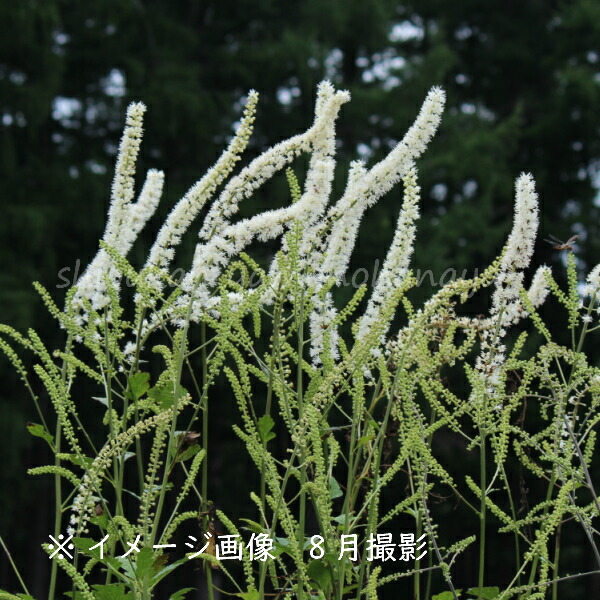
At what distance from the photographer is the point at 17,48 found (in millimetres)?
14828

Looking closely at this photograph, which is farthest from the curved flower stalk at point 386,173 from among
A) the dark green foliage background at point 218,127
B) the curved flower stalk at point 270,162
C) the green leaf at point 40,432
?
the dark green foliage background at point 218,127

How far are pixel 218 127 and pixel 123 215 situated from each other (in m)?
13.9

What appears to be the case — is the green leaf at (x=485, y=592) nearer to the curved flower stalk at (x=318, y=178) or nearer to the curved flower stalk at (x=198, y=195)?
the curved flower stalk at (x=318, y=178)

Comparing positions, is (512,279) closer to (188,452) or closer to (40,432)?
(188,452)

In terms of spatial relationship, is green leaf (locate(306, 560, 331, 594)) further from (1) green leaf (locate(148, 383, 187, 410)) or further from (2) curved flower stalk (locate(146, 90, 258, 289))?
(2) curved flower stalk (locate(146, 90, 258, 289))

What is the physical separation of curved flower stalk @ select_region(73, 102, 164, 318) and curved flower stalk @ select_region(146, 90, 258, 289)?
0.29 ft

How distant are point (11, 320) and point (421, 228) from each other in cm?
677

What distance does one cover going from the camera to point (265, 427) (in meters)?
2.06

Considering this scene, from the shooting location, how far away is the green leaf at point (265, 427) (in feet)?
6.69

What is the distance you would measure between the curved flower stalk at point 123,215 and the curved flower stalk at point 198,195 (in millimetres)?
88

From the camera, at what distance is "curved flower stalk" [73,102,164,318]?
7.35 feet

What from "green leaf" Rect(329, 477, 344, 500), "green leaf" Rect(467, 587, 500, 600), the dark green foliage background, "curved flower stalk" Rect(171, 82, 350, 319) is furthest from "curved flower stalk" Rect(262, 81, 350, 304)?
the dark green foliage background

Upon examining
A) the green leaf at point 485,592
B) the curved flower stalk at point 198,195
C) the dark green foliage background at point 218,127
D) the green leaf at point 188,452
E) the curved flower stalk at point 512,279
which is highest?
the dark green foliage background at point 218,127

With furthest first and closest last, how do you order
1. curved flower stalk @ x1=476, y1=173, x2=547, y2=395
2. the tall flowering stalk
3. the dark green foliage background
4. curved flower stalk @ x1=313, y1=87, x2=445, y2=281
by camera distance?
the dark green foliage background → curved flower stalk @ x1=476, y1=173, x2=547, y2=395 → curved flower stalk @ x1=313, y1=87, x2=445, y2=281 → the tall flowering stalk
